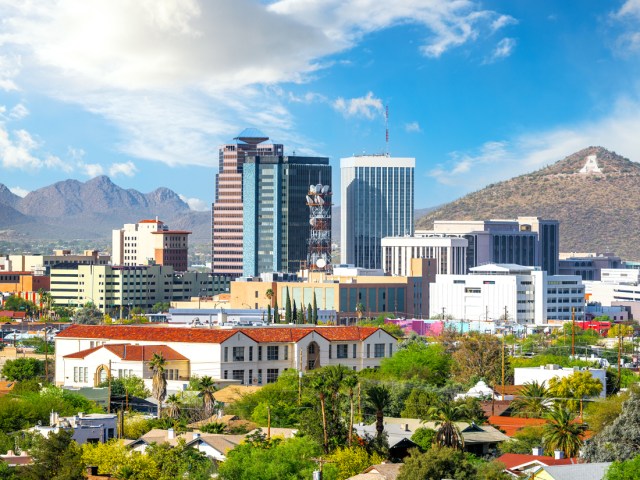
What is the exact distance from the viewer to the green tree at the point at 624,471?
57.5 metres

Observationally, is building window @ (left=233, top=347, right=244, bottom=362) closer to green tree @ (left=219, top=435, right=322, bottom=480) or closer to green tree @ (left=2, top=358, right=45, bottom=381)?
green tree @ (left=2, top=358, right=45, bottom=381)

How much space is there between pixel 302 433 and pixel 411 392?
23278 millimetres

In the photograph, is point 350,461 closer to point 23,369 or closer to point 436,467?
point 436,467

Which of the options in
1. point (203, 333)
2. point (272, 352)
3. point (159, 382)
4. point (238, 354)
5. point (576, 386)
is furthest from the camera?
point (272, 352)

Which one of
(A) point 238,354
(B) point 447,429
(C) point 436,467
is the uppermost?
(A) point 238,354

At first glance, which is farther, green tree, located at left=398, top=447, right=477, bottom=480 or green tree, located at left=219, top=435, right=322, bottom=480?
green tree, located at left=219, top=435, right=322, bottom=480

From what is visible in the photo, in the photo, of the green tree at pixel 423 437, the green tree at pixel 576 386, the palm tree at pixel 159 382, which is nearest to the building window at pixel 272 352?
the palm tree at pixel 159 382

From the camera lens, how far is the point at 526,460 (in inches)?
2643

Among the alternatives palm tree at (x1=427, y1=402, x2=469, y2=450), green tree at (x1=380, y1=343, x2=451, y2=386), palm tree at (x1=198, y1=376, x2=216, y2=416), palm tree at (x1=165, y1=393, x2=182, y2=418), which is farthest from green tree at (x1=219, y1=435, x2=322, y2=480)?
green tree at (x1=380, y1=343, x2=451, y2=386)

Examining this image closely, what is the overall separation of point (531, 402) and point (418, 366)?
79.3 feet

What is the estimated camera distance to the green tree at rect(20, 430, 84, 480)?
66438 millimetres

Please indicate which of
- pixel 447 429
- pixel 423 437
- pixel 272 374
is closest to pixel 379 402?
pixel 423 437

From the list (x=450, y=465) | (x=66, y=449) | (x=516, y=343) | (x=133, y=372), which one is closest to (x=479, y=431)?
(x=450, y=465)

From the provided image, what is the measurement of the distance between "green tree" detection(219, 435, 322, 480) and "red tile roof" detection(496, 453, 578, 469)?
8817mm
